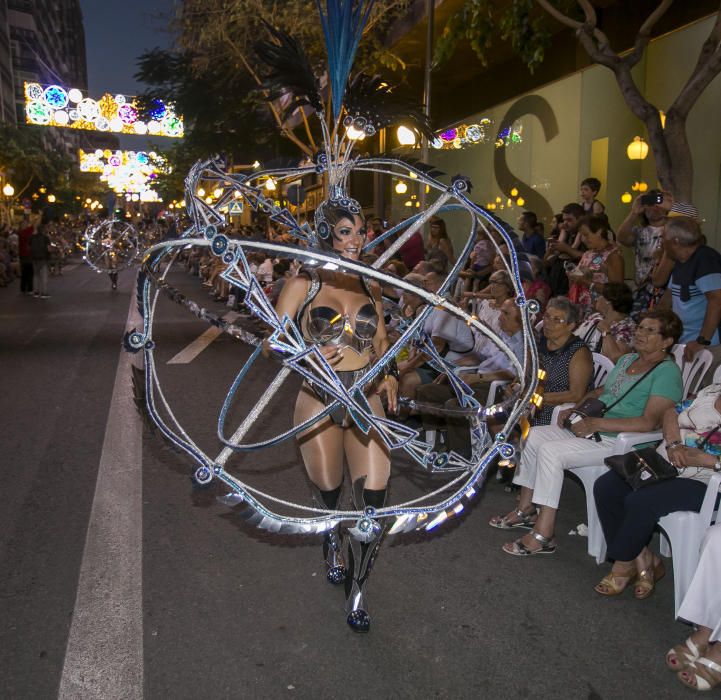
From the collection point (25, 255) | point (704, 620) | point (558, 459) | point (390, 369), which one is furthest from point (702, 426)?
point (25, 255)

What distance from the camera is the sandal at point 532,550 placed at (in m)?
4.47

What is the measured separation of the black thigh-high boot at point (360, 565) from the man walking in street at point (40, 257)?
61.2 ft

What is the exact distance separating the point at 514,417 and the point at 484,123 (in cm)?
1438

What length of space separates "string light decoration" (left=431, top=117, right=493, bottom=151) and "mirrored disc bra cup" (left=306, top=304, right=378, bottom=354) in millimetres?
13269

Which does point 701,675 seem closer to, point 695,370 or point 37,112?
point 695,370

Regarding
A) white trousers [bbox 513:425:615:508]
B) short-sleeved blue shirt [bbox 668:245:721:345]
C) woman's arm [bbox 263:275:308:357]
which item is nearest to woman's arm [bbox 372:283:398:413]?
woman's arm [bbox 263:275:308:357]

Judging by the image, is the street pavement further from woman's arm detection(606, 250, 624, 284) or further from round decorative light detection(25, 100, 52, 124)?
round decorative light detection(25, 100, 52, 124)

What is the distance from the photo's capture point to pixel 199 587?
406cm

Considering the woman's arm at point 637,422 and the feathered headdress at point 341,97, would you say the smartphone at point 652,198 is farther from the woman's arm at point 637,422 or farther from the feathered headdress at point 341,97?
the woman's arm at point 637,422

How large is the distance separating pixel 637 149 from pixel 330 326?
942 centimetres

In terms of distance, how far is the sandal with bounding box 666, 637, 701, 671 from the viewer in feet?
10.7

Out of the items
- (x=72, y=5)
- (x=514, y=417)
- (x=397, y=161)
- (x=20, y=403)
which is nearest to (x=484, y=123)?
(x=20, y=403)

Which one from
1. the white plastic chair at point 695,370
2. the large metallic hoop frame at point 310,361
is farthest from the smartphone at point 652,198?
the large metallic hoop frame at point 310,361

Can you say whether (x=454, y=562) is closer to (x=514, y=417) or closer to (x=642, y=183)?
(x=514, y=417)
